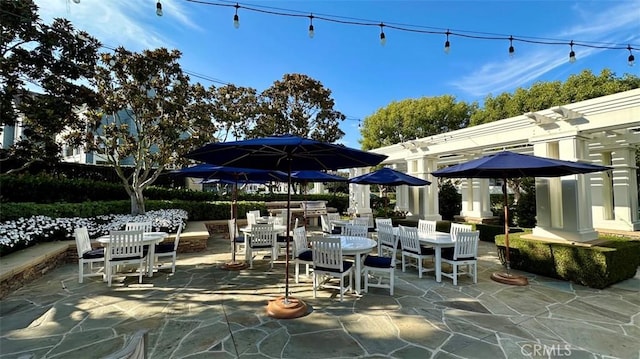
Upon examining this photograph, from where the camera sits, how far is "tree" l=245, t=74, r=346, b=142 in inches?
602

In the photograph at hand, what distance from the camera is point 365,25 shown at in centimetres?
596

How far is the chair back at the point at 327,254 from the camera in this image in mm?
4297

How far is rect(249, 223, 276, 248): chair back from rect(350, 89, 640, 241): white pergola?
6.19m

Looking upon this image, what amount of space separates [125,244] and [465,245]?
605 cm

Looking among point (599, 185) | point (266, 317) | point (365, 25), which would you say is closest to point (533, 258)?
point (266, 317)

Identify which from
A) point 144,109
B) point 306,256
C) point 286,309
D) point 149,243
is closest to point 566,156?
point 306,256

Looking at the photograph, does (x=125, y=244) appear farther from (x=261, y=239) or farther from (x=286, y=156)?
(x=286, y=156)

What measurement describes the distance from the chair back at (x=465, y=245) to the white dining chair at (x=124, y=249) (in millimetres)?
5658

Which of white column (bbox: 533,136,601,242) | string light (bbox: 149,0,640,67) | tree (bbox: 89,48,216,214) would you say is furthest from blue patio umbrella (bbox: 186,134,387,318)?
tree (bbox: 89,48,216,214)

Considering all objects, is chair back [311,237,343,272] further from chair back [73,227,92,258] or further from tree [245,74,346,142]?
tree [245,74,346,142]

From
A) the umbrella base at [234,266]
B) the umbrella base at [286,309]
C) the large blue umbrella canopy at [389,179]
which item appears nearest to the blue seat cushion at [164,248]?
the umbrella base at [234,266]

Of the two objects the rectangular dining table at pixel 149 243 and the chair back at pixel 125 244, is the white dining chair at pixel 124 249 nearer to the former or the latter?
the chair back at pixel 125 244

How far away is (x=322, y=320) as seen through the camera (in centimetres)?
370

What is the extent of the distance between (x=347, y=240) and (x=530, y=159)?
3.58 metres
